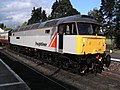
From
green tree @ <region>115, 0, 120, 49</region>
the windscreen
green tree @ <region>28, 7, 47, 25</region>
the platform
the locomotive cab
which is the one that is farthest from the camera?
green tree @ <region>28, 7, 47, 25</region>

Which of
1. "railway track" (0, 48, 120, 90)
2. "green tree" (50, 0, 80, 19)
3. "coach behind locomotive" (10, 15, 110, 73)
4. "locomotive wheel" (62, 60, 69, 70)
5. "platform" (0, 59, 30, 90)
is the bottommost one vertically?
"railway track" (0, 48, 120, 90)

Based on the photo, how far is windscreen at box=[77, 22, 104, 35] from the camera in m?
13.9

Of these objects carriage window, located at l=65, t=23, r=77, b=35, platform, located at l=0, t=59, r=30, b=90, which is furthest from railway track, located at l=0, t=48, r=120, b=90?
platform, located at l=0, t=59, r=30, b=90

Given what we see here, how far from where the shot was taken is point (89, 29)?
14.4 m

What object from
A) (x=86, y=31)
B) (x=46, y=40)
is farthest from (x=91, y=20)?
(x=46, y=40)

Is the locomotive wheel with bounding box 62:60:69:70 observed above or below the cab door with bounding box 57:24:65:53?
below

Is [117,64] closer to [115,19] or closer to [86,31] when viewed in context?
[86,31]

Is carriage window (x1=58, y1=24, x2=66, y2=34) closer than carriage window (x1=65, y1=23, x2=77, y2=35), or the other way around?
carriage window (x1=65, y1=23, x2=77, y2=35)

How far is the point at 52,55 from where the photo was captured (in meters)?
17.8

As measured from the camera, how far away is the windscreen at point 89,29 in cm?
1395

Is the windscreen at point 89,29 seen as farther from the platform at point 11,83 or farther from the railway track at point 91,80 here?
the platform at point 11,83

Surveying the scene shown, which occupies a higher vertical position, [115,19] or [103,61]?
[115,19]

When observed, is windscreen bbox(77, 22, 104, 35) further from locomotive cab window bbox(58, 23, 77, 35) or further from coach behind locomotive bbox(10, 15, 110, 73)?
locomotive cab window bbox(58, 23, 77, 35)

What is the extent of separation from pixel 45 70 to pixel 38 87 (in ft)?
18.2
